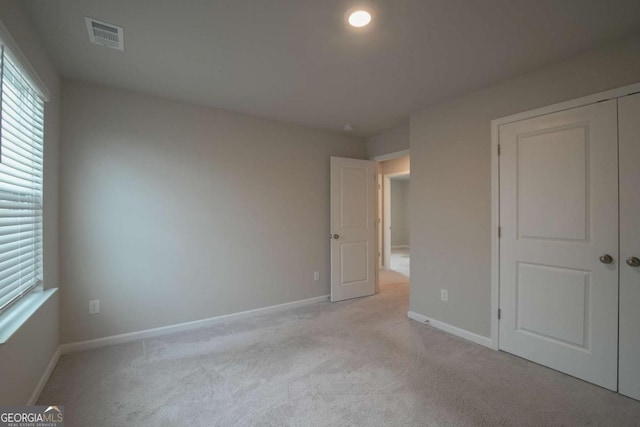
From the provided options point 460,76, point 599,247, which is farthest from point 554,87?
point 599,247

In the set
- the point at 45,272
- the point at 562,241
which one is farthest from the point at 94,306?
the point at 562,241

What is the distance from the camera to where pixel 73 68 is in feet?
7.89

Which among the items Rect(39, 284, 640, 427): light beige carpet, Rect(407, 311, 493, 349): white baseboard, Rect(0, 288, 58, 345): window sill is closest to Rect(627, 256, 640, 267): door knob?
Rect(39, 284, 640, 427): light beige carpet

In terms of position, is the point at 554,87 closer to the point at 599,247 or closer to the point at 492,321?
the point at 599,247

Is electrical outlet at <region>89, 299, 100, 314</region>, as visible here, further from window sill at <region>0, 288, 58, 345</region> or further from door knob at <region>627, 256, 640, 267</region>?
door knob at <region>627, 256, 640, 267</region>

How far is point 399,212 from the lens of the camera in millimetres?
10125

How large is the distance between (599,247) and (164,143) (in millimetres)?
3881

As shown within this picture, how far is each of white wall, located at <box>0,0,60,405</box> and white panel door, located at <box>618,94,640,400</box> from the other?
3732 millimetres

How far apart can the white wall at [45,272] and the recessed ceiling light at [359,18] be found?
185 centimetres

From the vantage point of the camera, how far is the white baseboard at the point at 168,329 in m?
2.62

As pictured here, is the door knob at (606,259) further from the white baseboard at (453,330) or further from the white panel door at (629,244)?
the white baseboard at (453,330)

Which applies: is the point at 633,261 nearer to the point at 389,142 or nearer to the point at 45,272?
the point at 389,142

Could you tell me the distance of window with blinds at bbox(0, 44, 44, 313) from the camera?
1646 mm

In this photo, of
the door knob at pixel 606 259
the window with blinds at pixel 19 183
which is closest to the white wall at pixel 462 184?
the door knob at pixel 606 259
